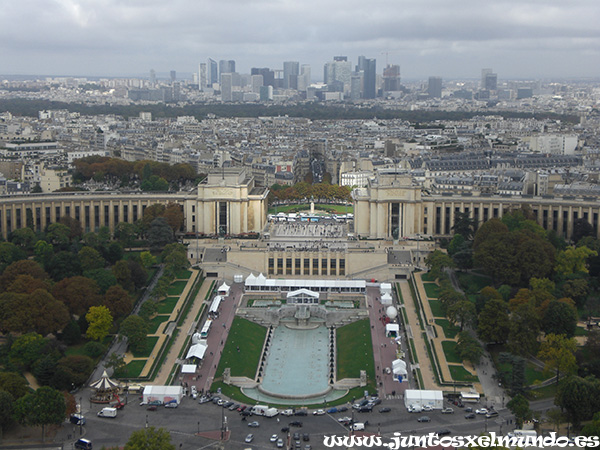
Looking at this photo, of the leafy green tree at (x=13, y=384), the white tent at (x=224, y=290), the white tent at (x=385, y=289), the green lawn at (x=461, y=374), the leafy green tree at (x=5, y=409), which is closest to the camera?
the leafy green tree at (x=5, y=409)

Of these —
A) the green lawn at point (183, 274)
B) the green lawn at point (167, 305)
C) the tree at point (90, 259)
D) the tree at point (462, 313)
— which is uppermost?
the tree at point (90, 259)

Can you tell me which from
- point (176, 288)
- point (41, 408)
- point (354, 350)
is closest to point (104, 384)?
point (41, 408)

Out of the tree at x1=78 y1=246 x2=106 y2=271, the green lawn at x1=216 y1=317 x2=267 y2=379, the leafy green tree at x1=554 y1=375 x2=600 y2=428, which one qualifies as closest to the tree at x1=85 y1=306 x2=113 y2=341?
the green lawn at x1=216 y1=317 x2=267 y2=379

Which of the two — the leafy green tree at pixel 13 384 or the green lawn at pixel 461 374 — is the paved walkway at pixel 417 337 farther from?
the leafy green tree at pixel 13 384

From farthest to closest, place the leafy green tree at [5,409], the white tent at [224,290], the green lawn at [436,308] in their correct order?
the white tent at [224,290], the green lawn at [436,308], the leafy green tree at [5,409]

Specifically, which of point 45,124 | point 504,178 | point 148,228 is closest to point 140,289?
point 148,228

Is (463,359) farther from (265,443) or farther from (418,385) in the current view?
(265,443)

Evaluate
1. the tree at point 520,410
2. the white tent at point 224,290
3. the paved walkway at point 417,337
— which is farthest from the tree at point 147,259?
the tree at point 520,410

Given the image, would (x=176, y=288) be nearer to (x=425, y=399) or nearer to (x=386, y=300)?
(x=386, y=300)
